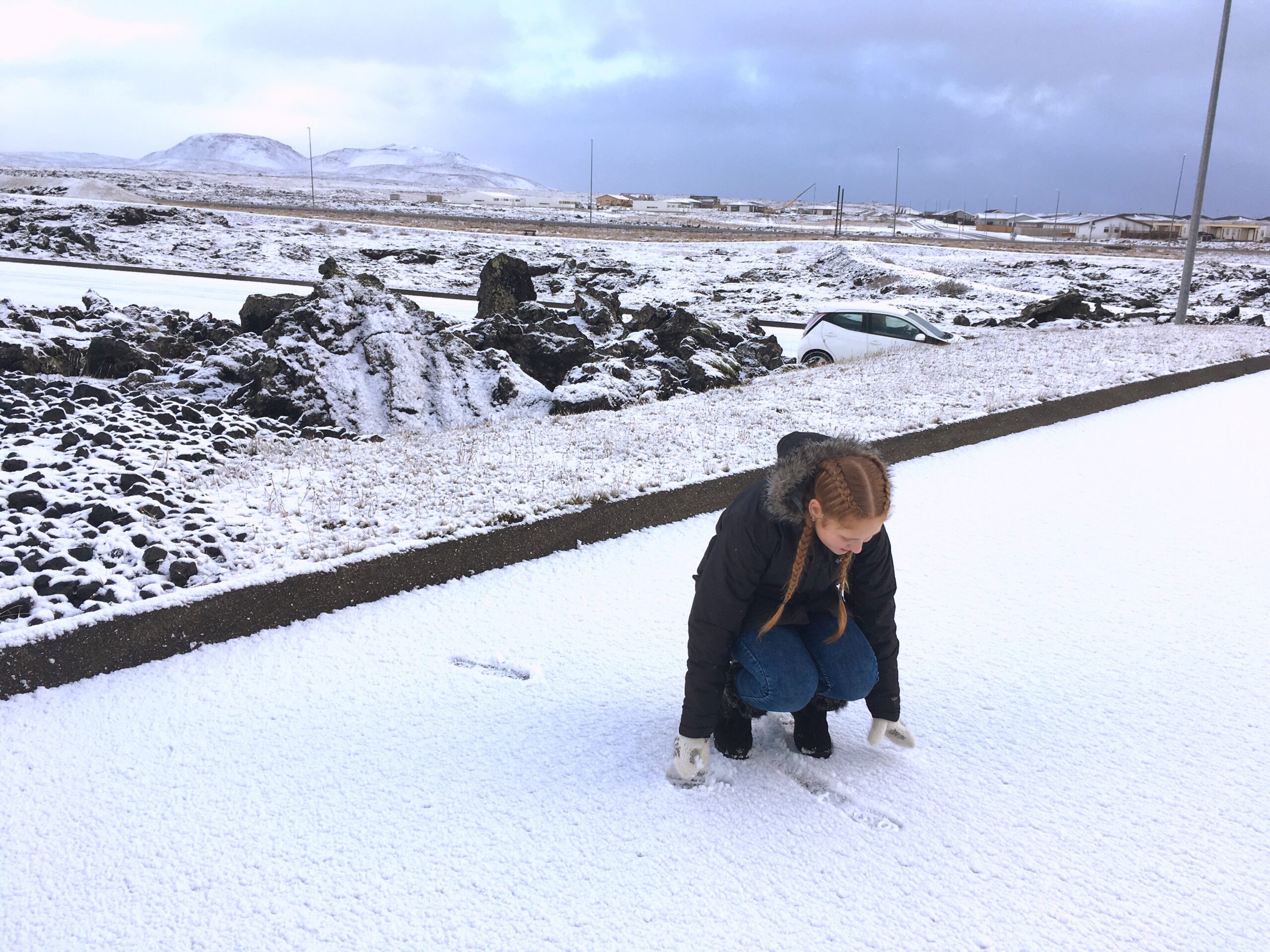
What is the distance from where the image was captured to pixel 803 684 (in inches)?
111

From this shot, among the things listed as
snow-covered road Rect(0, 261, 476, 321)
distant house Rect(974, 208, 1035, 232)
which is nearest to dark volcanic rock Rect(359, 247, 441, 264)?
A: snow-covered road Rect(0, 261, 476, 321)

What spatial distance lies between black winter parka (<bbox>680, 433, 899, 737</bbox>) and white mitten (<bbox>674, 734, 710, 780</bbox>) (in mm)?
52

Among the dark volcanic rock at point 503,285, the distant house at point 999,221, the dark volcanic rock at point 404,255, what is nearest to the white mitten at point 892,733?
the dark volcanic rock at point 503,285

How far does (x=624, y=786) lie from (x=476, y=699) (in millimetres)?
924

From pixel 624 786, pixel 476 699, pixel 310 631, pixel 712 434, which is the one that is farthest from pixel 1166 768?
pixel 712 434

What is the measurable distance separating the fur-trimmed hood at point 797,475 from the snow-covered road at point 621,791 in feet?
3.64

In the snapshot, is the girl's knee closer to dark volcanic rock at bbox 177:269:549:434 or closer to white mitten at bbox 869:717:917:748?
white mitten at bbox 869:717:917:748

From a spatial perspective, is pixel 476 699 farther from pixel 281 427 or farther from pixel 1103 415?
pixel 1103 415

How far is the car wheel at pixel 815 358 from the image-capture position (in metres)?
14.7

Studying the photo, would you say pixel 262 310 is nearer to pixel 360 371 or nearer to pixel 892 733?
pixel 360 371

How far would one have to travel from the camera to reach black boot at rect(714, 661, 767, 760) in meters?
3.10

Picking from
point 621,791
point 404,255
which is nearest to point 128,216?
point 404,255

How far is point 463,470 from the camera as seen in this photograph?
6262mm

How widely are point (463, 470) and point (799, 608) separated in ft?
12.8
